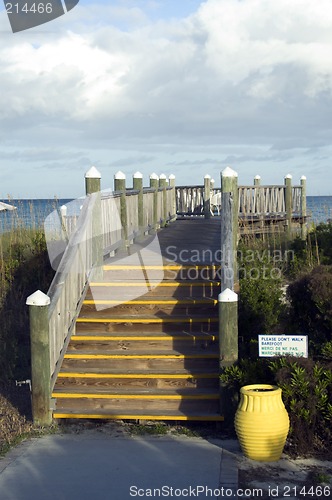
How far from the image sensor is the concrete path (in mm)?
6309

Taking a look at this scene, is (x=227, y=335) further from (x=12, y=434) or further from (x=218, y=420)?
(x=12, y=434)

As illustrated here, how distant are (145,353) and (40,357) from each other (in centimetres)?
157

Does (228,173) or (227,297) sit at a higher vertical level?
(228,173)

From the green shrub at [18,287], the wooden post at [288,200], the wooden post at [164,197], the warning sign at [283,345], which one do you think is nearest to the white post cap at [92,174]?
the green shrub at [18,287]

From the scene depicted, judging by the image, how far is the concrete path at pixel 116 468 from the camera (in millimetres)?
6309

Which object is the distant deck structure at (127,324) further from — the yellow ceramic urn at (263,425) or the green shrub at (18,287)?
the green shrub at (18,287)

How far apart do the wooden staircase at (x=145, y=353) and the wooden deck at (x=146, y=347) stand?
0.01 meters

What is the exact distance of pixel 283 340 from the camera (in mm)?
8094

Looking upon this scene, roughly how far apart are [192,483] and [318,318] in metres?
3.47

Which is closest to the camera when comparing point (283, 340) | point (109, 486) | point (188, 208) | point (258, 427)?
point (109, 486)

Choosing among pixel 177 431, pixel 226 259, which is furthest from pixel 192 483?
pixel 226 259

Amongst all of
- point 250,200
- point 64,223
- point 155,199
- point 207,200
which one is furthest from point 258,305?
point 207,200

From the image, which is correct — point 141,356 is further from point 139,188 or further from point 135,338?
point 139,188

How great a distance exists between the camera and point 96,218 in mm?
10867
